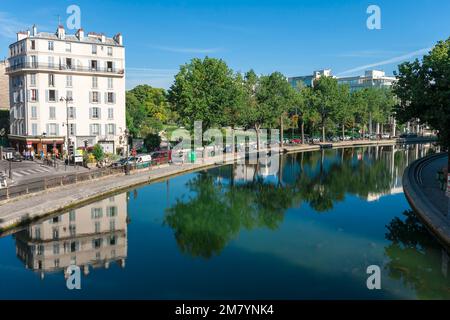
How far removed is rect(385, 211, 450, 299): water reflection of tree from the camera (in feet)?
60.3

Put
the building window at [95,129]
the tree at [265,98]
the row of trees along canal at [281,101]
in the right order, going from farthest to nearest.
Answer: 1. the tree at [265,98]
2. the building window at [95,129]
3. the row of trees along canal at [281,101]

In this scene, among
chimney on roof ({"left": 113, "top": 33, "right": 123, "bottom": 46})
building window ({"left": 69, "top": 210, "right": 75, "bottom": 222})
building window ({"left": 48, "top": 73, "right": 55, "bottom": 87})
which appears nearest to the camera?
building window ({"left": 69, "top": 210, "right": 75, "bottom": 222})

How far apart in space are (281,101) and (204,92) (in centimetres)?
2585

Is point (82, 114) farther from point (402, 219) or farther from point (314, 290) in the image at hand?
point (314, 290)

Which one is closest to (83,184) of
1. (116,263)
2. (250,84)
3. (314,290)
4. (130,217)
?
(130,217)

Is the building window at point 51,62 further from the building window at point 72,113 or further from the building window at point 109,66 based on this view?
the building window at point 109,66

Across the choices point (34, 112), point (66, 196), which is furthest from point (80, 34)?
point (66, 196)

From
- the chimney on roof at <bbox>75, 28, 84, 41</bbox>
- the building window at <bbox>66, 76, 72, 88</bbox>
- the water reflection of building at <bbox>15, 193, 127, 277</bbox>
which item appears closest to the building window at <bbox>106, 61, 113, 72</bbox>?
the chimney on roof at <bbox>75, 28, 84, 41</bbox>

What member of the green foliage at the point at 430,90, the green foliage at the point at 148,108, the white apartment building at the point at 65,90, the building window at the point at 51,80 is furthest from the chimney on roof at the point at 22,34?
the green foliage at the point at 430,90

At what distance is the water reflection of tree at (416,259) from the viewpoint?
18.4 meters

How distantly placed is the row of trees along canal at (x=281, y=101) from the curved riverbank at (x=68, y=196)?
1475cm

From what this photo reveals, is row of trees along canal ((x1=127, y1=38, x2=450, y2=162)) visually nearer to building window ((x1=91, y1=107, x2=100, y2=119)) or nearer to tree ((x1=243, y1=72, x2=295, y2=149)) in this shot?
tree ((x1=243, y1=72, x2=295, y2=149))

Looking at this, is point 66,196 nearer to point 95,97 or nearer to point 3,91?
point 95,97

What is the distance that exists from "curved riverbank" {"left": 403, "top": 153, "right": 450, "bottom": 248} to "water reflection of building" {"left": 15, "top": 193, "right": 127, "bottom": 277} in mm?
18663
